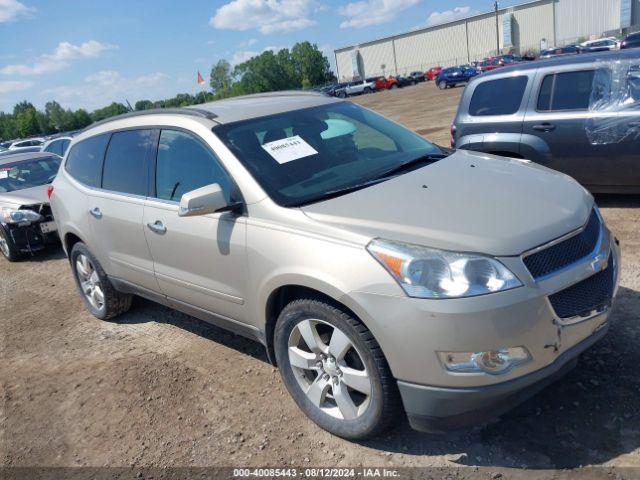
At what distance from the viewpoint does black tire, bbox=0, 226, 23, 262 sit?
26.3 ft

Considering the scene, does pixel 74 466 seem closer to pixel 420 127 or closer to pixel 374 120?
pixel 374 120

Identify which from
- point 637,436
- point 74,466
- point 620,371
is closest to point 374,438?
point 637,436

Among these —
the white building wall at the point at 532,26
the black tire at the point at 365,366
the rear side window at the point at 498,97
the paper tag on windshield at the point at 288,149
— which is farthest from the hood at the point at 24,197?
the white building wall at the point at 532,26

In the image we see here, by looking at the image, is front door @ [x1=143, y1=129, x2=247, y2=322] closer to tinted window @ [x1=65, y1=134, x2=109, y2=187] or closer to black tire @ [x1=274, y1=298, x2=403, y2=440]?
black tire @ [x1=274, y1=298, x2=403, y2=440]

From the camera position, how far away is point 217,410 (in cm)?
353

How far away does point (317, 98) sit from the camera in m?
4.39

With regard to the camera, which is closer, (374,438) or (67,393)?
(374,438)

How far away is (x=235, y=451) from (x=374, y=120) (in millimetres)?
2578

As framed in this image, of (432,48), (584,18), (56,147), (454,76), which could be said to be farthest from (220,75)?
(56,147)

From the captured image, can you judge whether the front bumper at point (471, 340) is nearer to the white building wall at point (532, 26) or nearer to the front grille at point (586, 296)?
the front grille at point (586, 296)

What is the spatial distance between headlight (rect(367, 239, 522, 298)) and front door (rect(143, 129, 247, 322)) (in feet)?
3.48

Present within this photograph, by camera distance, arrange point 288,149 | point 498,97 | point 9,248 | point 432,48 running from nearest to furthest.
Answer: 1. point 288,149
2. point 498,97
3. point 9,248
4. point 432,48

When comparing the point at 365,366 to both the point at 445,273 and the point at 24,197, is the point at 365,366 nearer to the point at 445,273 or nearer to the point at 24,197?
the point at 445,273

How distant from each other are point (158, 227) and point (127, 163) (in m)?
0.80
